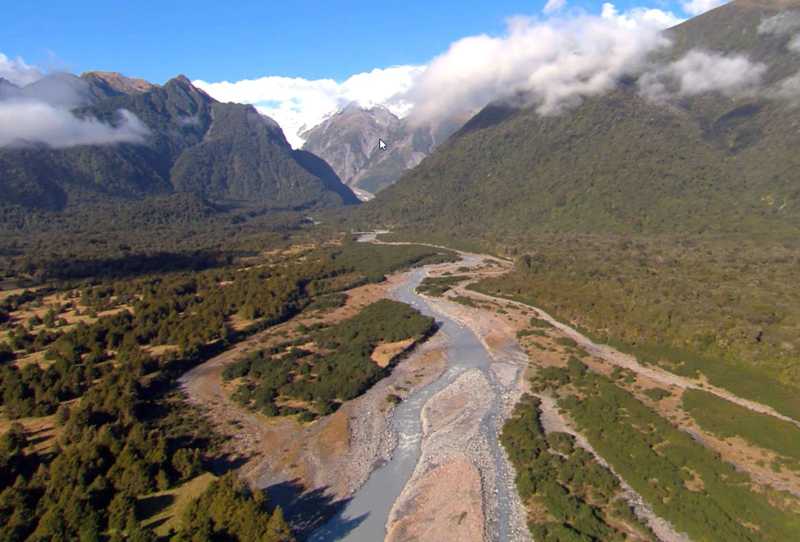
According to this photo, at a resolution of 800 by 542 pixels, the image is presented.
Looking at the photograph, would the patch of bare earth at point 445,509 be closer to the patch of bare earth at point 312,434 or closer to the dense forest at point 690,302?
the patch of bare earth at point 312,434

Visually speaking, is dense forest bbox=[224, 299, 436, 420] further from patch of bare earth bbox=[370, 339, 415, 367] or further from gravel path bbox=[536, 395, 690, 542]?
gravel path bbox=[536, 395, 690, 542]

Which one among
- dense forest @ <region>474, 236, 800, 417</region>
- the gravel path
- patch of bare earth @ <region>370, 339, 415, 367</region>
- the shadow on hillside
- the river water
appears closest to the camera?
the gravel path

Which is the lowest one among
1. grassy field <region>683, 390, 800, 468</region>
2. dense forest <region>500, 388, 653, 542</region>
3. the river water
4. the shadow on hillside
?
the shadow on hillside

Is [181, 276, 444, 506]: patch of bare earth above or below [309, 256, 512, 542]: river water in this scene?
below

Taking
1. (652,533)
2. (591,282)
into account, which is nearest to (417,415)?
(652,533)

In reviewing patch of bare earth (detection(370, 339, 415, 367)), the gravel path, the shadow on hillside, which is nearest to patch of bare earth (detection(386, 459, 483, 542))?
the gravel path

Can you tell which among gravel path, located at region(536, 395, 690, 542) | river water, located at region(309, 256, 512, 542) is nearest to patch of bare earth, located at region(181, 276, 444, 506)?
river water, located at region(309, 256, 512, 542)

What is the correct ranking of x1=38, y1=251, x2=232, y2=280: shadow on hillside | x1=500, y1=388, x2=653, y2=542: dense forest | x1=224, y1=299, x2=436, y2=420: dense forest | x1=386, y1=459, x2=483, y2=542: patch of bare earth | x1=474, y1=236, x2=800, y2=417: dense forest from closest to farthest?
x1=500, y1=388, x2=653, y2=542: dense forest → x1=386, y1=459, x2=483, y2=542: patch of bare earth → x1=224, y1=299, x2=436, y2=420: dense forest → x1=474, y1=236, x2=800, y2=417: dense forest → x1=38, y1=251, x2=232, y2=280: shadow on hillside

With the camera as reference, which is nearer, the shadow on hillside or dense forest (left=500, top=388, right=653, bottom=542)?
dense forest (left=500, top=388, right=653, bottom=542)

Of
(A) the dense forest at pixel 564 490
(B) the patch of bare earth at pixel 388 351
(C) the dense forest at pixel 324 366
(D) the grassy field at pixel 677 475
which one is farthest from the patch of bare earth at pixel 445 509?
(B) the patch of bare earth at pixel 388 351
